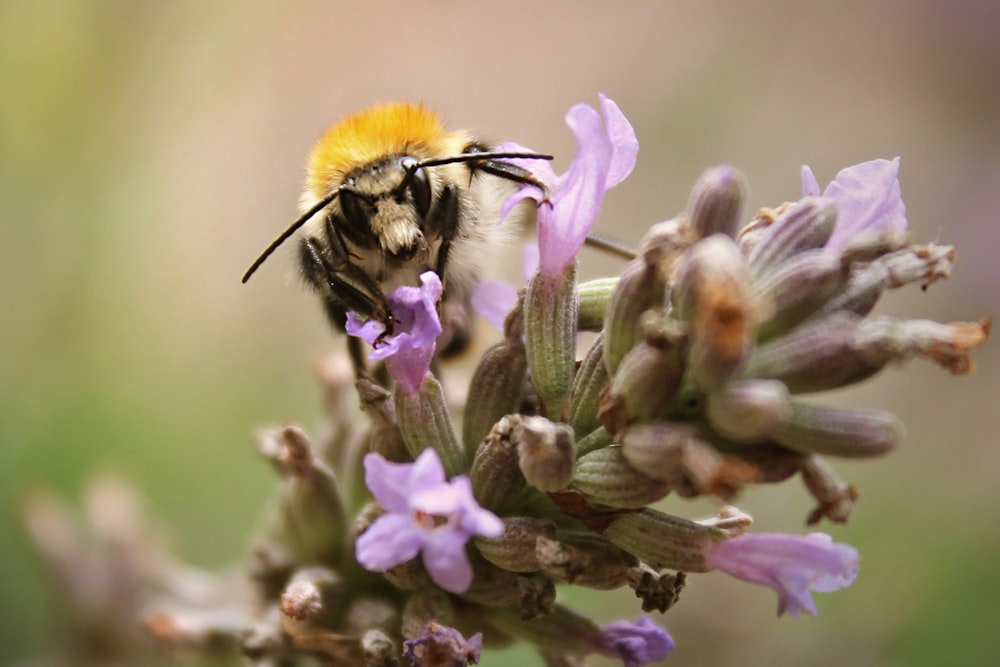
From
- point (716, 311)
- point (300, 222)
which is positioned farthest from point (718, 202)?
point (300, 222)

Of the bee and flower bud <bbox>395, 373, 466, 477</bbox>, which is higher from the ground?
the bee

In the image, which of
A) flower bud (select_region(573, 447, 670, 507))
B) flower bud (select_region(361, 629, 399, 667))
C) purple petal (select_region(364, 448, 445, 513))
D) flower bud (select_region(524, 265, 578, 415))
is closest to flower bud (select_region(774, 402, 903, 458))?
flower bud (select_region(573, 447, 670, 507))

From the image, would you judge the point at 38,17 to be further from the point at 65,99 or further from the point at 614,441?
the point at 614,441

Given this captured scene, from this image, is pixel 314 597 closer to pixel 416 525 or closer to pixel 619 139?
pixel 416 525

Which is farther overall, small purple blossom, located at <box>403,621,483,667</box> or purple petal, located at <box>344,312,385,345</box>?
purple petal, located at <box>344,312,385,345</box>

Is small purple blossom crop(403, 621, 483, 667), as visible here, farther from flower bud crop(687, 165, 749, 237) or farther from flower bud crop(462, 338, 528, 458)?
flower bud crop(687, 165, 749, 237)

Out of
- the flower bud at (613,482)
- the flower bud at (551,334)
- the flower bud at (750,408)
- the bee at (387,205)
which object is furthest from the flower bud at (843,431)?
the bee at (387,205)

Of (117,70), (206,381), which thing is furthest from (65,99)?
(206,381)
